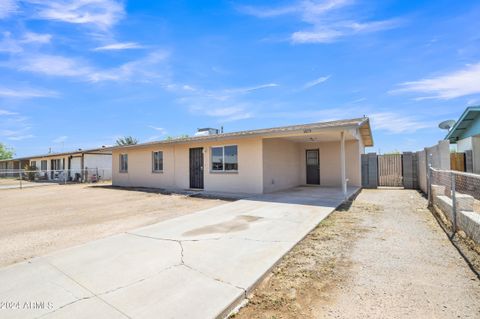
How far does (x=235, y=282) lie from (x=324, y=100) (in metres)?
15.3

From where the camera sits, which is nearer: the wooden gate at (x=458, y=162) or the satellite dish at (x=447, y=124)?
the wooden gate at (x=458, y=162)

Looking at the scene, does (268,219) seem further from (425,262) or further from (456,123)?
(456,123)

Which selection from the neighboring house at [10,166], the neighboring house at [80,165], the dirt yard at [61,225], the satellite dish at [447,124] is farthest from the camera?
the neighboring house at [10,166]

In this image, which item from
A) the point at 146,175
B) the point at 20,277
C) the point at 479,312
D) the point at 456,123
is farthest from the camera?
the point at 146,175

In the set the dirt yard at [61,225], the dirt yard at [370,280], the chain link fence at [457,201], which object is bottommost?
the dirt yard at [370,280]

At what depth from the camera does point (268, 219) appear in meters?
5.95

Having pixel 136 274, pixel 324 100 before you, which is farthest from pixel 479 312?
pixel 324 100

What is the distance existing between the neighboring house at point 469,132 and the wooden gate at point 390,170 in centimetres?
323

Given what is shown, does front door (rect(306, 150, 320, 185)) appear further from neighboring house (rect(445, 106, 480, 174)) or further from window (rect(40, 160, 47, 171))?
window (rect(40, 160, 47, 171))

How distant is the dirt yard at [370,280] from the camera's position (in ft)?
7.88

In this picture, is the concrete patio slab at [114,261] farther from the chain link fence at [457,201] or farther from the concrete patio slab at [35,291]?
the chain link fence at [457,201]

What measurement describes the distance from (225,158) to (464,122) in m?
14.2

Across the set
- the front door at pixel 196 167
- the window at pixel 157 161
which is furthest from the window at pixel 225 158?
the window at pixel 157 161

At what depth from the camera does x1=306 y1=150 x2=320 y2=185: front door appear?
1405 centimetres
